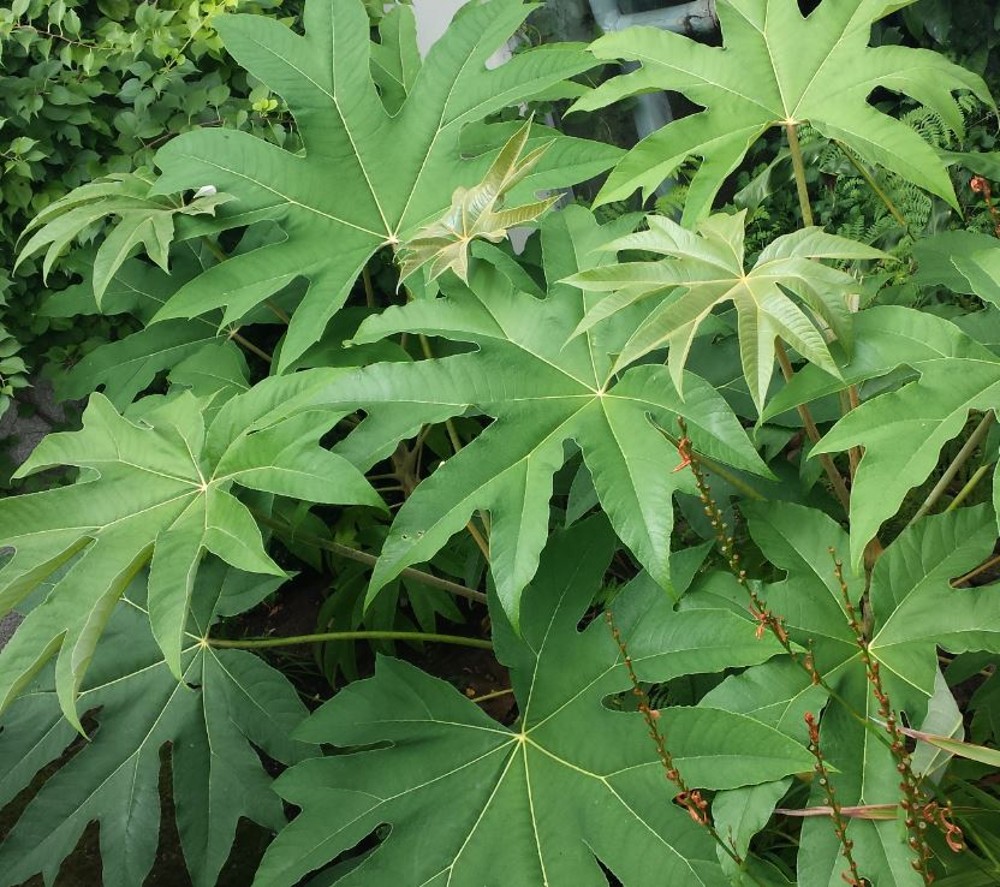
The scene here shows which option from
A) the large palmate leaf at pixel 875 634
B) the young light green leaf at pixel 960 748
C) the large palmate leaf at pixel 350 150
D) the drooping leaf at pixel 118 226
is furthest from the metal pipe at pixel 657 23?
the young light green leaf at pixel 960 748

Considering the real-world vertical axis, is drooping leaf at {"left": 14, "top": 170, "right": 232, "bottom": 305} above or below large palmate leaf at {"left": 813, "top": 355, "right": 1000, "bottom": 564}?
above

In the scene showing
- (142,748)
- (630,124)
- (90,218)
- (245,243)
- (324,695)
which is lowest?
(324,695)

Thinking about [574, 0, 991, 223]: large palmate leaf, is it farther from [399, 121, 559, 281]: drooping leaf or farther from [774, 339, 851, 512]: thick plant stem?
[774, 339, 851, 512]: thick plant stem

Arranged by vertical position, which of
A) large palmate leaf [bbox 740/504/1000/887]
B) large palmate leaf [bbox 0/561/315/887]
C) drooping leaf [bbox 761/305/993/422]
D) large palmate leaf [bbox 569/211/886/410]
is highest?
large palmate leaf [bbox 569/211/886/410]

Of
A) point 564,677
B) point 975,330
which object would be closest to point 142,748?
point 564,677

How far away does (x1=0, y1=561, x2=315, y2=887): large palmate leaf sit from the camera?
5.57 feet

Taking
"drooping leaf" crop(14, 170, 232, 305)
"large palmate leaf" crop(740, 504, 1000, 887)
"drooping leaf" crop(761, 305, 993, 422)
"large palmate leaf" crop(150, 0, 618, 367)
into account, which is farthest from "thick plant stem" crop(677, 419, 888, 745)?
"drooping leaf" crop(14, 170, 232, 305)

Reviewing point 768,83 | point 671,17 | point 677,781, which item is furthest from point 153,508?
point 671,17

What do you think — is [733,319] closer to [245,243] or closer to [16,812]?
[245,243]

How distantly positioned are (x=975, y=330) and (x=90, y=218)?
4.83 feet

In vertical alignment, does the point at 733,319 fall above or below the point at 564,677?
above

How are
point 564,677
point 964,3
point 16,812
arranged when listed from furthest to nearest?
point 964,3
point 16,812
point 564,677

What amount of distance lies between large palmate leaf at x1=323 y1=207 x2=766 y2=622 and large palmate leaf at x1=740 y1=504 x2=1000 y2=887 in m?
0.19

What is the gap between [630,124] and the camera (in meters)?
3.18
